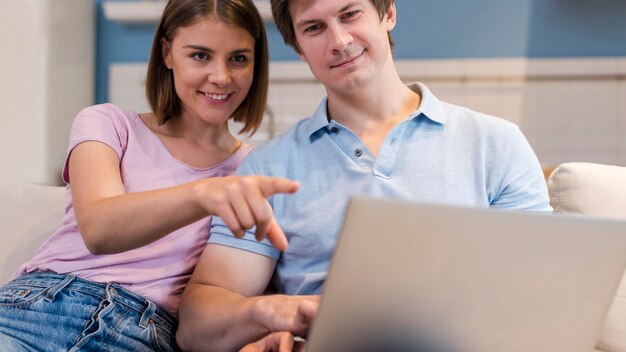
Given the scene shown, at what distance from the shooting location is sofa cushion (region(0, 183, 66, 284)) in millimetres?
1707

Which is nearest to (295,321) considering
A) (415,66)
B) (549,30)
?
(415,66)

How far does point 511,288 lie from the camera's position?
0.81 m

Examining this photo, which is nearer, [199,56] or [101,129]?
[101,129]

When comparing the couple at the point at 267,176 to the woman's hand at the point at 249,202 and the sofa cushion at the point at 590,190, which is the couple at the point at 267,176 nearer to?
the sofa cushion at the point at 590,190

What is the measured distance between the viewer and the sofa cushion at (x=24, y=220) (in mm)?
1707

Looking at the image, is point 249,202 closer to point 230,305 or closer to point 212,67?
point 230,305

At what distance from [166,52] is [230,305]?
75 centimetres

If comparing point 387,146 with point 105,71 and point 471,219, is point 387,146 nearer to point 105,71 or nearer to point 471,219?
point 471,219

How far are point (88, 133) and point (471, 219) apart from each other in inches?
36.1

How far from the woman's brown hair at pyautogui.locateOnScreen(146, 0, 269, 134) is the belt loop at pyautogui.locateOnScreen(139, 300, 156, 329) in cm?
46

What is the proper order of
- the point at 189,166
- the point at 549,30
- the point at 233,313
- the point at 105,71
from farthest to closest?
the point at 105,71 → the point at 549,30 → the point at 189,166 → the point at 233,313

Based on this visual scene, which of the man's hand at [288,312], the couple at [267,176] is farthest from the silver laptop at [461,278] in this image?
the couple at [267,176]

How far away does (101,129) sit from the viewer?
1468mm

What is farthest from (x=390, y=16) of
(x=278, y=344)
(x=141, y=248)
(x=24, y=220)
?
(x=24, y=220)
